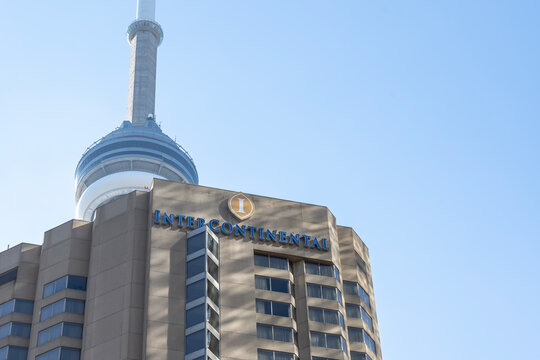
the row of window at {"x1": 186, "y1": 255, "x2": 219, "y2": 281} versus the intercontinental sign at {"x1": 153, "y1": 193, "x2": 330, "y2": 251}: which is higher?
the intercontinental sign at {"x1": 153, "y1": 193, "x2": 330, "y2": 251}

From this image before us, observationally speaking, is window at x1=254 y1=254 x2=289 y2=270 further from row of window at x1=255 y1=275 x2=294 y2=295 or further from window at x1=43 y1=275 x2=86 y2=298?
window at x1=43 y1=275 x2=86 y2=298

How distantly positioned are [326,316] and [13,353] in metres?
35.3

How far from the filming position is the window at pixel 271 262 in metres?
95.4

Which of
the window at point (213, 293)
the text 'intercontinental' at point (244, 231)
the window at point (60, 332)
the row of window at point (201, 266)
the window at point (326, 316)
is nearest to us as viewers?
the window at point (213, 293)

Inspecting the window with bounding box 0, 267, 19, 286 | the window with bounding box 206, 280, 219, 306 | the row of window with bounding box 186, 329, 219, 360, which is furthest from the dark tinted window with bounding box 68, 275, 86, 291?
the row of window with bounding box 186, 329, 219, 360

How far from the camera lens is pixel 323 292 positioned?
313 ft

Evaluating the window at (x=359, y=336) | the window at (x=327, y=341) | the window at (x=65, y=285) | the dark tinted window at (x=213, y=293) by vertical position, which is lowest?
the window at (x=327, y=341)

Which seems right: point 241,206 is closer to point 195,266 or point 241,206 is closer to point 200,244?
point 200,244

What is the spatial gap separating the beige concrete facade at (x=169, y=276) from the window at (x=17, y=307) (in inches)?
29.0

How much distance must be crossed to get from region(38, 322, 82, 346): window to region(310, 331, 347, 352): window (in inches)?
1016

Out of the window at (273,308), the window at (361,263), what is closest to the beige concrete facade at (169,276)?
the window at (273,308)

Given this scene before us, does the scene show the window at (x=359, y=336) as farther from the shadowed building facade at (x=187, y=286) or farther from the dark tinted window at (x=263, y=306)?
the dark tinted window at (x=263, y=306)

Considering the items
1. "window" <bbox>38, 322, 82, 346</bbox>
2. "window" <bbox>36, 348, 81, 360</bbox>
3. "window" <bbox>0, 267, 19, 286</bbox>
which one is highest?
"window" <bbox>0, 267, 19, 286</bbox>

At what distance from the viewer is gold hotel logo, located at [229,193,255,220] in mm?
97625
